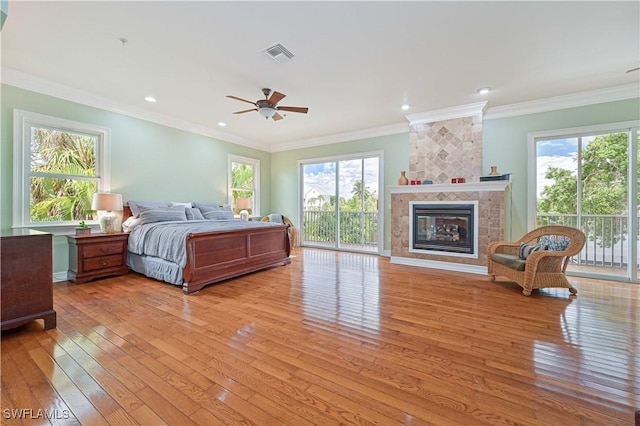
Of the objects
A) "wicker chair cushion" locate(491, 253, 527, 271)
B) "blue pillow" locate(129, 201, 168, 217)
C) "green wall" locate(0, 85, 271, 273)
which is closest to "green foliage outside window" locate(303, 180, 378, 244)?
"green wall" locate(0, 85, 271, 273)

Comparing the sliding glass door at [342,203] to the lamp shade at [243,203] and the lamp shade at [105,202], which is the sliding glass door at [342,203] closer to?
the lamp shade at [243,203]

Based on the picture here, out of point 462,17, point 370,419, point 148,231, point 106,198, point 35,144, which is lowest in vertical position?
point 370,419

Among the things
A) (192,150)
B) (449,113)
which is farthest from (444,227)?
Result: (192,150)

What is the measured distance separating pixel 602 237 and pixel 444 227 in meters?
2.31

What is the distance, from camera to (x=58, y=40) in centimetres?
274

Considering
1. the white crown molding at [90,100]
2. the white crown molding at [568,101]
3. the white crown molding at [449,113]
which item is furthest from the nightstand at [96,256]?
the white crown molding at [568,101]

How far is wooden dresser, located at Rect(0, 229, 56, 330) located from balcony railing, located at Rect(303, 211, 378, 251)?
17.1ft

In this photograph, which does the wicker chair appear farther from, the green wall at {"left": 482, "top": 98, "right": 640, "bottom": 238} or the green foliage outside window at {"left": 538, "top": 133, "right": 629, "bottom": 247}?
the green foliage outside window at {"left": 538, "top": 133, "right": 629, "bottom": 247}

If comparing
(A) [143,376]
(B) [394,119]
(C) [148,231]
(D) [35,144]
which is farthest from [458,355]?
(D) [35,144]

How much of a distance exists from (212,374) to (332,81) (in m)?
3.55

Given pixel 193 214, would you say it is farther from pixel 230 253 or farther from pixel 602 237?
pixel 602 237

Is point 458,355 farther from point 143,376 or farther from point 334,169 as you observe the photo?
point 334,169

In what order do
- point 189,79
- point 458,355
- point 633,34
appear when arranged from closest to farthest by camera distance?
1. point 458,355
2. point 633,34
3. point 189,79

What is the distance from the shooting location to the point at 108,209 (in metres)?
3.95
